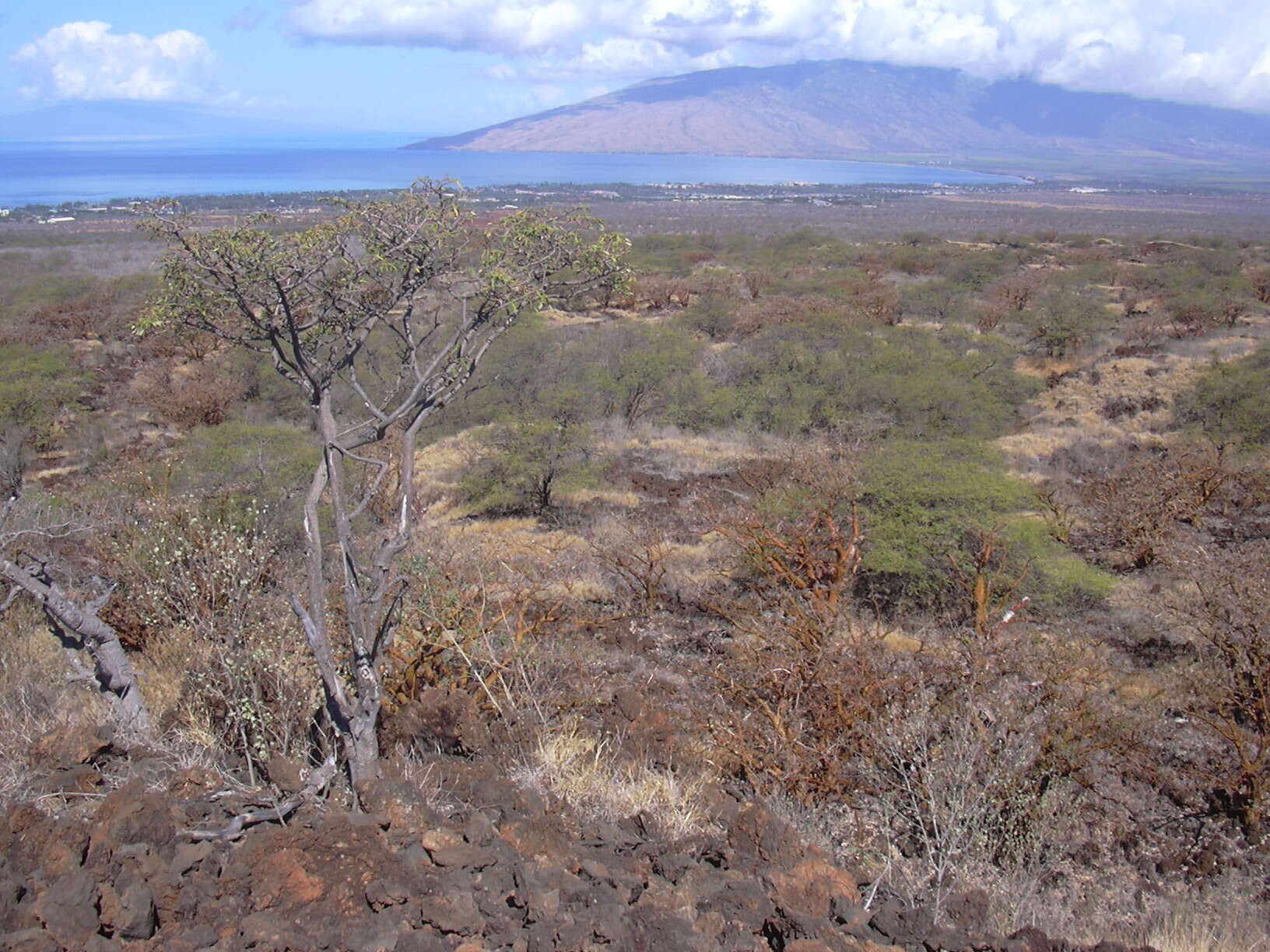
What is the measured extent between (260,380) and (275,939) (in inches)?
669

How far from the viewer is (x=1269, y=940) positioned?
3725 millimetres

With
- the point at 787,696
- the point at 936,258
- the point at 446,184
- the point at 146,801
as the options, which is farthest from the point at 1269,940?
the point at 936,258

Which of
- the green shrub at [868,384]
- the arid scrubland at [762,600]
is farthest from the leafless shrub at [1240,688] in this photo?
the green shrub at [868,384]

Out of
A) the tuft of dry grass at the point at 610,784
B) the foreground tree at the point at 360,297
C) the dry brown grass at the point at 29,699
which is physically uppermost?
the foreground tree at the point at 360,297

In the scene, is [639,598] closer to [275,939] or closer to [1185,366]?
[275,939]

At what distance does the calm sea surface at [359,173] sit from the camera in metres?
95.9

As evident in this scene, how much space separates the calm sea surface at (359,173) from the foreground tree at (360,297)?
83.3 metres

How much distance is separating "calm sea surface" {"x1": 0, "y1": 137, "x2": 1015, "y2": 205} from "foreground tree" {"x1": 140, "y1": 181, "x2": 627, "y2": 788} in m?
83.3

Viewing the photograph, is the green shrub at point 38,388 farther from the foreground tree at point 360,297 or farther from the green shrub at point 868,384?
Answer: the foreground tree at point 360,297

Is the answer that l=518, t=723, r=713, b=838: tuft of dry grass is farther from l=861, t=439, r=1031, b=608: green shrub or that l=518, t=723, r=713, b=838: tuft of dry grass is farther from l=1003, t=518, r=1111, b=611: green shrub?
l=1003, t=518, r=1111, b=611: green shrub

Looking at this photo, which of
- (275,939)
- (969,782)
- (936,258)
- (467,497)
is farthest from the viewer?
(936,258)

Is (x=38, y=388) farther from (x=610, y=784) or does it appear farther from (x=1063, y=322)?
(x=1063, y=322)

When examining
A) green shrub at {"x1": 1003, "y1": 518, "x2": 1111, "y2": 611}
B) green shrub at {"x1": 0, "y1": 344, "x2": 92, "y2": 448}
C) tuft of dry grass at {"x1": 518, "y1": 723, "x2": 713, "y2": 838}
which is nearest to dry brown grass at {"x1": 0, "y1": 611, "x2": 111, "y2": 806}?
tuft of dry grass at {"x1": 518, "y1": 723, "x2": 713, "y2": 838}

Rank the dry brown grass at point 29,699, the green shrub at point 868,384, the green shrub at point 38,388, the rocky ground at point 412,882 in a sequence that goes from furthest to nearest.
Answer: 1. the green shrub at point 868,384
2. the green shrub at point 38,388
3. the dry brown grass at point 29,699
4. the rocky ground at point 412,882
